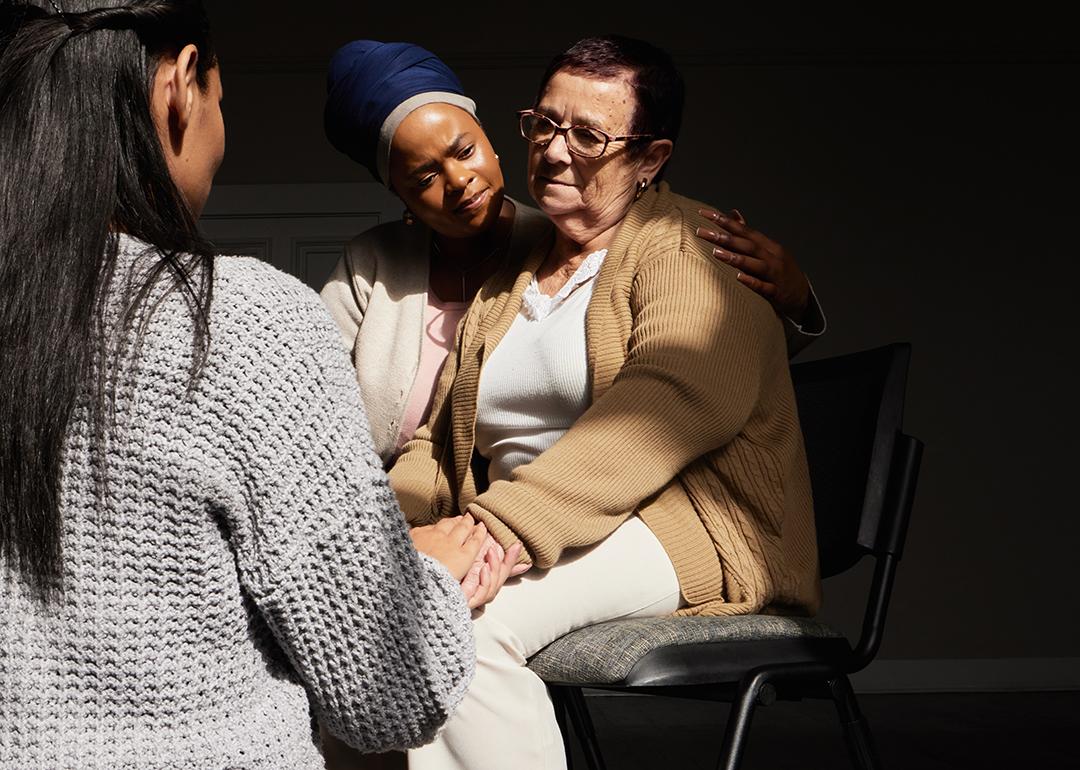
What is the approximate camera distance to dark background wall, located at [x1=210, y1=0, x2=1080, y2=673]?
470cm

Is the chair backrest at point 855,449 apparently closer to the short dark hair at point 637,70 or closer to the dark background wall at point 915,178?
the short dark hair at point 637,70

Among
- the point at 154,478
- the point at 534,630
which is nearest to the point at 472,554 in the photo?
the point at 534,630

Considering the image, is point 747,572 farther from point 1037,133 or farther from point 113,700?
point 1037,133

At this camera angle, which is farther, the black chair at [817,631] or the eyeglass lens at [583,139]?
the eyeglass lens at [583,139]

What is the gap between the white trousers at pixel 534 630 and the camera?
126 centimetres

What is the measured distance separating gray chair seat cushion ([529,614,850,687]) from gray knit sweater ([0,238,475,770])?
0.44 meters

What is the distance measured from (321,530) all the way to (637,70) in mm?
1120

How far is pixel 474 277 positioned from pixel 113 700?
1.26m

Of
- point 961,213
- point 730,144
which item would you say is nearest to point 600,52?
point 730,144

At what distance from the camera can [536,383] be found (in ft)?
5.36

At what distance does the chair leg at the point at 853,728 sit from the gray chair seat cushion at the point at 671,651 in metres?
0.05

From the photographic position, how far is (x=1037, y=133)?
192 inches

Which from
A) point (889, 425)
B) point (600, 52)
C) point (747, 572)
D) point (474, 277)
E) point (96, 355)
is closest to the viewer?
point (96, 355)

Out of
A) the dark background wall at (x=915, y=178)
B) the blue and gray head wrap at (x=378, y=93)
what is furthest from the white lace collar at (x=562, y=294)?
the dark background wall at (x=915, y=178)
